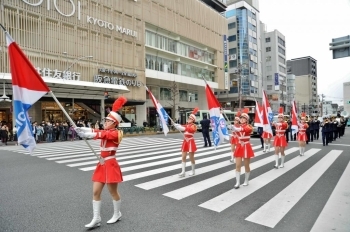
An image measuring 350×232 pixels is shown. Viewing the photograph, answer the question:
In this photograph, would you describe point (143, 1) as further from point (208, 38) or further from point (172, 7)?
point (208, 38)

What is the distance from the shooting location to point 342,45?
35.6ft

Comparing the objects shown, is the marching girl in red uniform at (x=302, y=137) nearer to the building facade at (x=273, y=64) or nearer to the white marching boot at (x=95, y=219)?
the white marching boot at (x=95, y=219)

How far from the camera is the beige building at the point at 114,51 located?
26984 mm

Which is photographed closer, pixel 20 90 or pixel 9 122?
pixel 20 90

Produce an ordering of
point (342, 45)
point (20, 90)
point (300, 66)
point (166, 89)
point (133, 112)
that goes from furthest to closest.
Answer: point (300, 66) → point (166, 89) → point (133, 112) → point (342, 45) → point (20, 90)

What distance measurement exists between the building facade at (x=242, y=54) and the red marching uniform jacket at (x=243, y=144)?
199ft

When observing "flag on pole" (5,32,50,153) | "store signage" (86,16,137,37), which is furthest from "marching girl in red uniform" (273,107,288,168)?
"store signage" (86,16,137,37)

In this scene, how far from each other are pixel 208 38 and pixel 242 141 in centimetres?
4683

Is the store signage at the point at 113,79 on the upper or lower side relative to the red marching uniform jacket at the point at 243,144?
Answer: upper

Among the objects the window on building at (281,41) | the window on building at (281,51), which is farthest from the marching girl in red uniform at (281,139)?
the window on building at (281,41)

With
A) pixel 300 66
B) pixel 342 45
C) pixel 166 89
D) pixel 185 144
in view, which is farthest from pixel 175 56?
pixel 300 66

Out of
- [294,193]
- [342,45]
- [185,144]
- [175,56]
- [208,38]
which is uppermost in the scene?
[208,38]

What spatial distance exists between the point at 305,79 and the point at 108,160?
13229 centimetres

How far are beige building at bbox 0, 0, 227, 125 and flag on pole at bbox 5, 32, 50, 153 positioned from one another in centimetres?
1967
